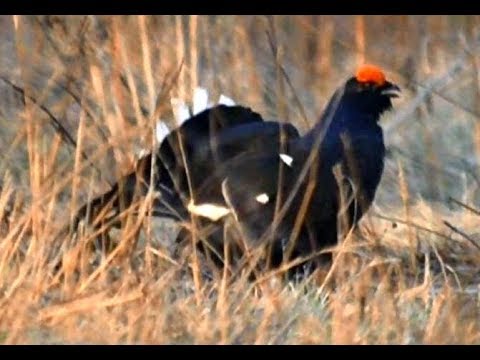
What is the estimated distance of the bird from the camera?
4.17 metres

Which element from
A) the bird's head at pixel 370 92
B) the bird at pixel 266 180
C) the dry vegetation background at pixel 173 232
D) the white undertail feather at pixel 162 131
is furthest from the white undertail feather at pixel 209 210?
the bird's head at pixel 370 92

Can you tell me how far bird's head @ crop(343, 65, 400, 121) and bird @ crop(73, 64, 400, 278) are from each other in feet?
0.16

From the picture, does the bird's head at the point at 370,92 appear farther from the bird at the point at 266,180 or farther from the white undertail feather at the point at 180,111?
the white undertail feather at the point at 180,111

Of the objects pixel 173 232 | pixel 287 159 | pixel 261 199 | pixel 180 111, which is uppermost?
pixel 180 111

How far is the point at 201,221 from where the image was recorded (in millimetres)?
4273

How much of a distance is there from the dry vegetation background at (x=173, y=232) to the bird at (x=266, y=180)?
0.29 ft

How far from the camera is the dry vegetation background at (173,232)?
3.27 metres

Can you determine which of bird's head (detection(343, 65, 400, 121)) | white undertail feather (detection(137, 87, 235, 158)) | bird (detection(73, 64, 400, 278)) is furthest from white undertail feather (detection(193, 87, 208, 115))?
bird's head (detection(343, 65, 400, 121))

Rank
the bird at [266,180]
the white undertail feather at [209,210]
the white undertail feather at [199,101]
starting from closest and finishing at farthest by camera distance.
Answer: the bird at [266,180]
the white undertail feather at [209,210]
the white undertail feather at [199,101]

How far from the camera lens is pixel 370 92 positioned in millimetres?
4676

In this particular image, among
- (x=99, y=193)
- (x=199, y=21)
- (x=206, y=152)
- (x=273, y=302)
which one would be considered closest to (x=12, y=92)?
(x=199, y=21)

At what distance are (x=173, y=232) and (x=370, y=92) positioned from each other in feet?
2.38

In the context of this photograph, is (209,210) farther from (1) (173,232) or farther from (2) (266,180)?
(1) (173,232)

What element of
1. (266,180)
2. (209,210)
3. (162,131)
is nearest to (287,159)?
(266,180)
